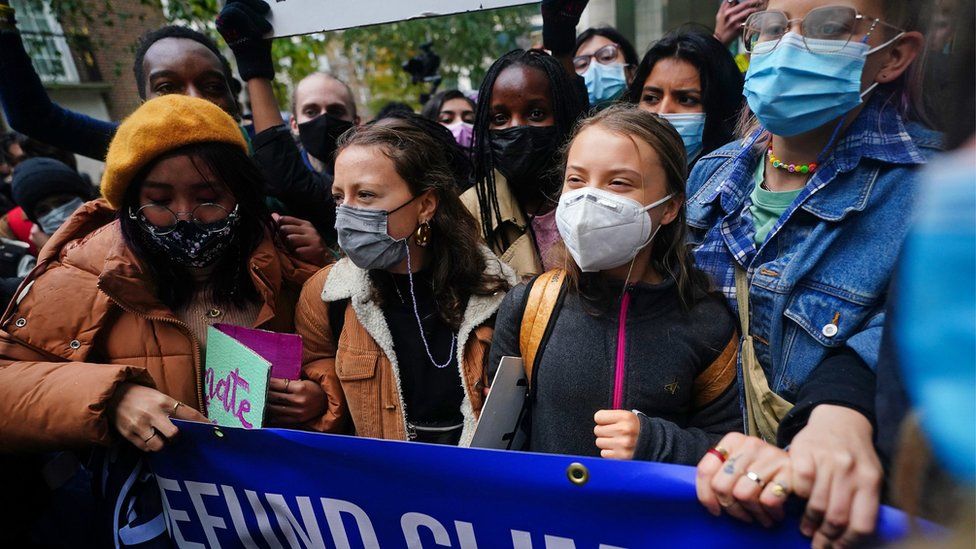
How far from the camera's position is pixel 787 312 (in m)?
1.49

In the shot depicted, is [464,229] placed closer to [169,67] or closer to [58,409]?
[58,409]

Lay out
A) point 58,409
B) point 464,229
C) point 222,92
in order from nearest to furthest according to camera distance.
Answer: point 58,409 → point 464,229 → point 222,92

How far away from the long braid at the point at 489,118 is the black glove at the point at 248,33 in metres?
0.98

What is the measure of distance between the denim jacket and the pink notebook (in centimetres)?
144

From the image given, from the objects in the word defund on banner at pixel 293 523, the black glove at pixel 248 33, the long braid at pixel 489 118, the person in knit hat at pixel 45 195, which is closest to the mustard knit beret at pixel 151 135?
the black glove at pixel 248 33

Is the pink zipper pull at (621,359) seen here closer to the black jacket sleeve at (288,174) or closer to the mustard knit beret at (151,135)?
the mustard knit beret at (151,135)

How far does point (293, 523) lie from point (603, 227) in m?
1.26

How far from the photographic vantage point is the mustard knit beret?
1.89 metres

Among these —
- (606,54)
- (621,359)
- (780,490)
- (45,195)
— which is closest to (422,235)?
(621,359)

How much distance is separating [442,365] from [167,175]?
3.82ft

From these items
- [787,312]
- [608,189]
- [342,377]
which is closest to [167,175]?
[342,377]

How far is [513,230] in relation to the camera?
2568 millimetres

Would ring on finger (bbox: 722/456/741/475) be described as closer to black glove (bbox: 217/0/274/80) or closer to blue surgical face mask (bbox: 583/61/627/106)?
black glove (bbox: 217/0/274/80)

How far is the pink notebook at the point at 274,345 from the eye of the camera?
1.93 metres
